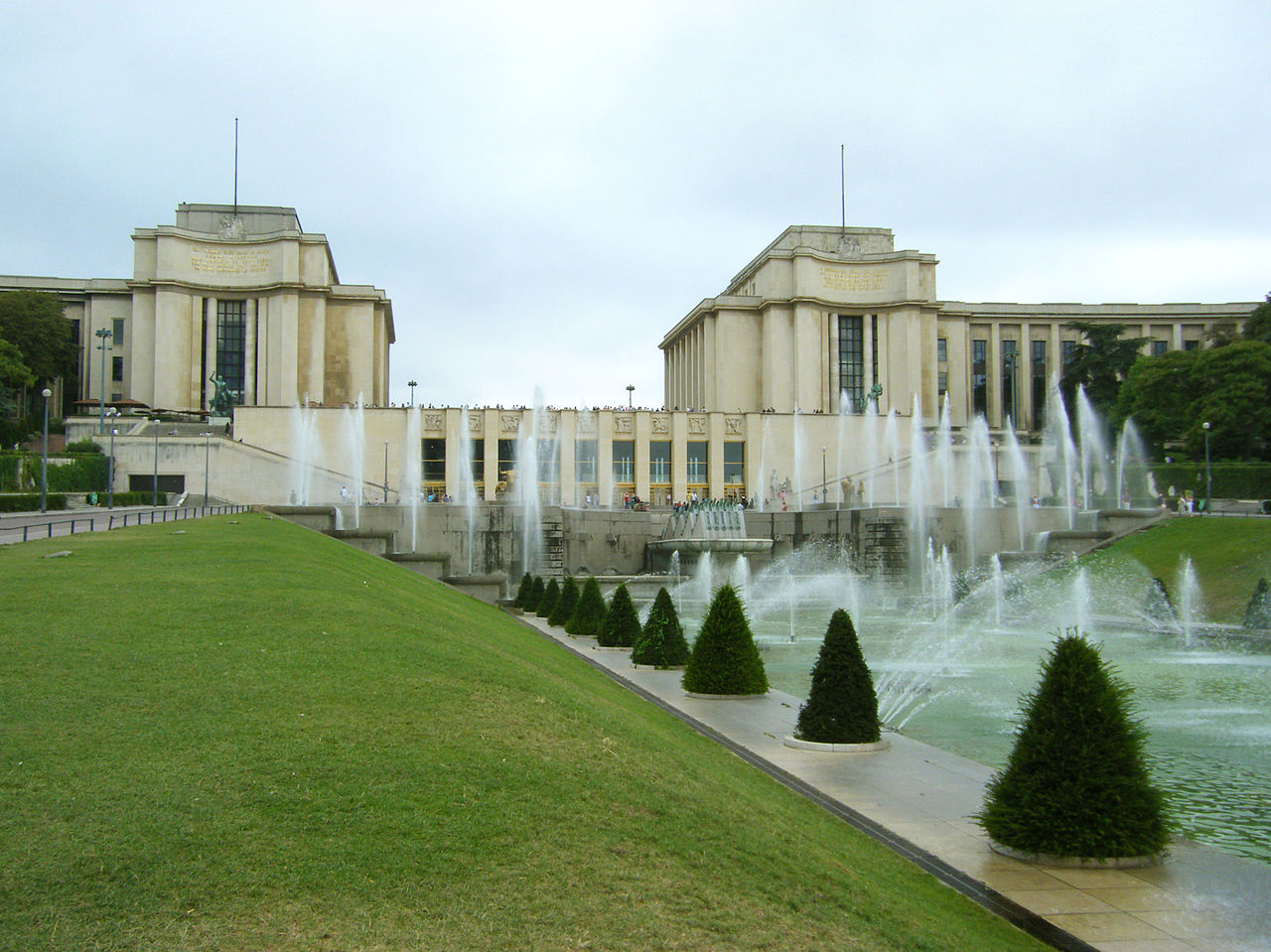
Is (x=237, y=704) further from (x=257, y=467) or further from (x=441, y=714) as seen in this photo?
(x=257, y=467)

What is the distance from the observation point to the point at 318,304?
87.8 meters

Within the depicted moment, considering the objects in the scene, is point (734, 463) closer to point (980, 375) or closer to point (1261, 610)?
point (980, 375)

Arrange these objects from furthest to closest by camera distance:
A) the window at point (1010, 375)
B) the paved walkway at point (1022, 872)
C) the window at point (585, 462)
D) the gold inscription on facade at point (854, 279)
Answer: the window at point (1010, 375) < the gold inscription on facade at point (854, 279) < the window at point (585, 462) < the paved walkway at point (1022, 872)

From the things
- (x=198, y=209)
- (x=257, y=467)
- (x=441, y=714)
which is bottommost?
(x=441, y=714)

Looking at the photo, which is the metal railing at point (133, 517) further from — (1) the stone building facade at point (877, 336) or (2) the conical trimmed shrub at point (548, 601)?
(1) the stone building facade at point (877, 336)

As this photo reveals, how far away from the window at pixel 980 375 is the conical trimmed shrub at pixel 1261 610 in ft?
241

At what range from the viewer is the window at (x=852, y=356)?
91625 millimetres

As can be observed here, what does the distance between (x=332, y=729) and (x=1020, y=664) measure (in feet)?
60.1

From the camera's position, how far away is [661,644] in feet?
68.1

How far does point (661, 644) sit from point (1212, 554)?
25.3m

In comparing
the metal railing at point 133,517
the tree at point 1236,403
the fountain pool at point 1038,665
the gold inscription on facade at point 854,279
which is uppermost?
the gold inscription on facade at point 854,279

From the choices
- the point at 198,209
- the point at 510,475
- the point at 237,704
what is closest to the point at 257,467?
the point at 510,475

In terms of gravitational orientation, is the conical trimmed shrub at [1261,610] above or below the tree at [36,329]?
below

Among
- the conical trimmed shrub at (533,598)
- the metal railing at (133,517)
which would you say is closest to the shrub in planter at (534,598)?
the conical trimmed shrub at (533,598)
